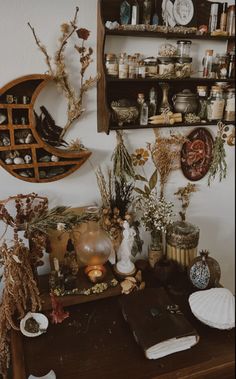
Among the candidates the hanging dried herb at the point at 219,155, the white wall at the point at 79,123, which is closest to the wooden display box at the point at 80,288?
the white wall at the point at 79,123

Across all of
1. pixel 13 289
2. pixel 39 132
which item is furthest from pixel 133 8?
pixel 13 289

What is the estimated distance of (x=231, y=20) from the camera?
56.1 inches

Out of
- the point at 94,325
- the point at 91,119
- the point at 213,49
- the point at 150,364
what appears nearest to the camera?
the point at 150,364

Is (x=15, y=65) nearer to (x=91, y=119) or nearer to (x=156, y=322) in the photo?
(x=91, y=119)

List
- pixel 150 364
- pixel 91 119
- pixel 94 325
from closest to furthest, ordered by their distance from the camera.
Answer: pixel 150 364 < pixel 94 325 < pixel 91 119

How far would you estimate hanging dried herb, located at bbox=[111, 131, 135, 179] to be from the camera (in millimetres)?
1452

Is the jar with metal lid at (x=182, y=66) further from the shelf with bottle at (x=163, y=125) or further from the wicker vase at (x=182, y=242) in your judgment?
the wicker vase at (x=182, y=242)

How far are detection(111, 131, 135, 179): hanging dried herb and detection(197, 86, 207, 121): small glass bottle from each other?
40 cm

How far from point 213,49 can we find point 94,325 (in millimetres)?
1351

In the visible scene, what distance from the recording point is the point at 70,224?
1.34 meters

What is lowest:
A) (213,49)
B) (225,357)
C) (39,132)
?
(225,357)

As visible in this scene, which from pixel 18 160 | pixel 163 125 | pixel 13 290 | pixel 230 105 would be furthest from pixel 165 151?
pixel 13 290

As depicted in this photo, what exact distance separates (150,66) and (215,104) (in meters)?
0.36

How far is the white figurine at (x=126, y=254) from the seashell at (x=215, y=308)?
13.7 inches
